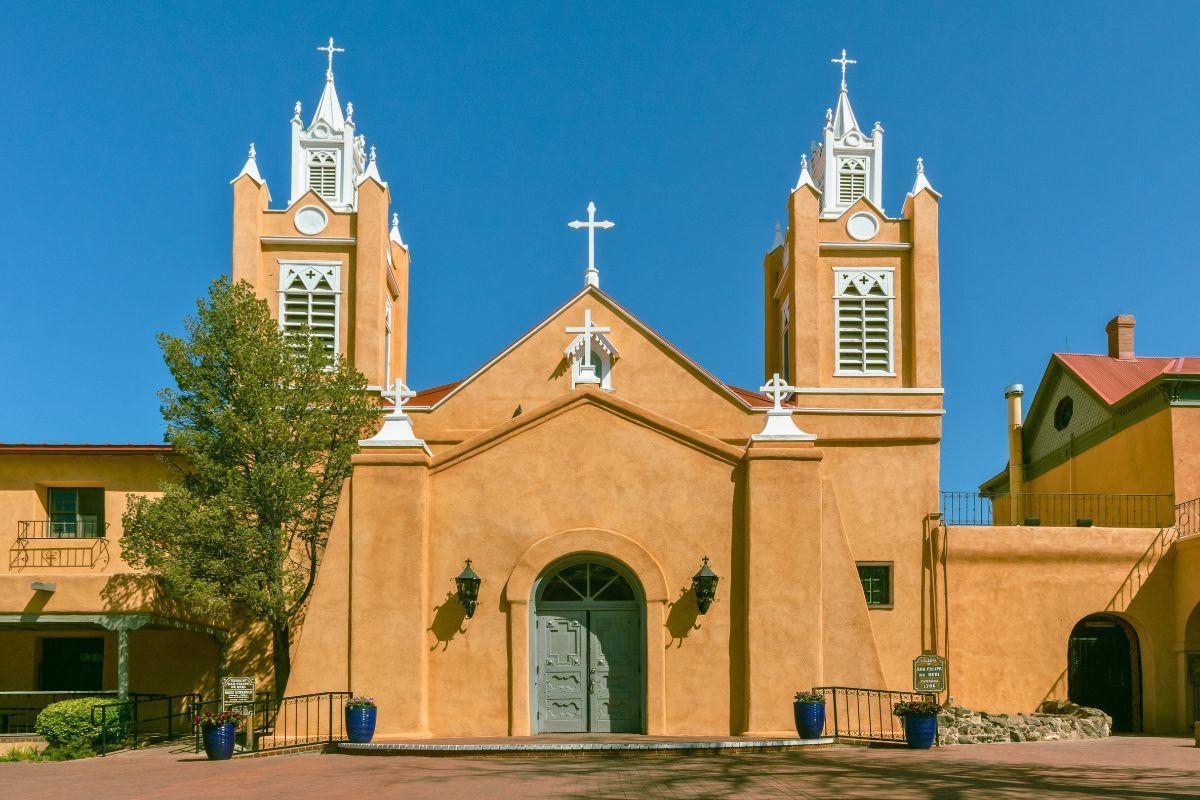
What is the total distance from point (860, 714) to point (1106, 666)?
11.3 m

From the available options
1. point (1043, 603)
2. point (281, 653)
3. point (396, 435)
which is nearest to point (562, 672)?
point (396, 435)

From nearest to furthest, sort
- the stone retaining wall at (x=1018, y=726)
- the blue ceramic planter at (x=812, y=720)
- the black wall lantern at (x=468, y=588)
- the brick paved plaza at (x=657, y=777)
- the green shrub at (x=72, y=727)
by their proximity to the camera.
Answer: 1. the brick paved plaza at (x=657, y=777)
2. the blue ceramic planter at (x=812, y=720)
3. the black wall lantern at (x=468, y=588)
4. the green shrub at (x=72, y=727)
5. the stone retaining wall at (x=1018, y=726)

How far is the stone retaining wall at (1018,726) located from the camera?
76.7ft

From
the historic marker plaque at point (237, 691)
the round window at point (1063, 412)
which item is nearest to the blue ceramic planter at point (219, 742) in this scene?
the historic marker plaque at point (237, 691)

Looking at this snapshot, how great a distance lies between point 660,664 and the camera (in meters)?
20.9

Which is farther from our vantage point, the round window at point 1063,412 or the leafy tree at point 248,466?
the round window at point 1063,412

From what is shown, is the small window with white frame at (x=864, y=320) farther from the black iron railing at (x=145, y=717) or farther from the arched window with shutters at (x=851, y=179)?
the black iron railing at (x=145, y=717)

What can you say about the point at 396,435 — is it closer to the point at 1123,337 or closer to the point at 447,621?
the point at 447,621

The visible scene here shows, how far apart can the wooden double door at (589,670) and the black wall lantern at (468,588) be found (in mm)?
1160

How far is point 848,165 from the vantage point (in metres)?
33.6

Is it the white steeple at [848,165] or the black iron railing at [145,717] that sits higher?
the white steeple at [848,165]

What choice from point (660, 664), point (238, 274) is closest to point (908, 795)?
point (660, 664)

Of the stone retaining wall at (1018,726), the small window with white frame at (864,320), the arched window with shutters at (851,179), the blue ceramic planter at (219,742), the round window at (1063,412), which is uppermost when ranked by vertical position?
the arched window with shutters at (851,179)

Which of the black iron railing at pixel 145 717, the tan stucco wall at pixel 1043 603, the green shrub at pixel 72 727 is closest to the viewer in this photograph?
the green shrub at pixel 72 727
